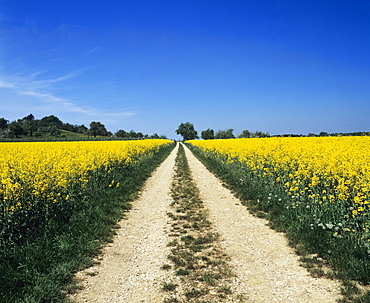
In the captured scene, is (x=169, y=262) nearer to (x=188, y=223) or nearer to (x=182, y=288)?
(x=182, y=288)

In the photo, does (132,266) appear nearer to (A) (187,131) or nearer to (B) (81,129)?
(B) (81,129)

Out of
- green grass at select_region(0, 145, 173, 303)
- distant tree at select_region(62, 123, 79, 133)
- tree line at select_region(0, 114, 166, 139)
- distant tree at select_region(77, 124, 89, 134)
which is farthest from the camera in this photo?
distant tree at select_region(62, 123, 79, 133)

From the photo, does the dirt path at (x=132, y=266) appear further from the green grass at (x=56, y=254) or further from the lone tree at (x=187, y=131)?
the lone tree at (x=187, y=131)

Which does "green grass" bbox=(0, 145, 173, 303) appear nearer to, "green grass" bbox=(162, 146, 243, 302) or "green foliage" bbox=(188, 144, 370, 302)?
"green grass" bbox=(162, 146, 243, 302)

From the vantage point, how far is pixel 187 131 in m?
168

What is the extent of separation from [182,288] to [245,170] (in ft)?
31.7

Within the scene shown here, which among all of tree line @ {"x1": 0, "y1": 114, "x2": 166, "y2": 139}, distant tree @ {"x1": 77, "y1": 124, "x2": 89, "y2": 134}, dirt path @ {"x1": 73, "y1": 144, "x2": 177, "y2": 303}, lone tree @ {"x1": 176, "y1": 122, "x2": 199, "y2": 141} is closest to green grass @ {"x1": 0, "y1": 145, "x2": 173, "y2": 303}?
dirt path @ {"x1": 73, "y1": 144, "x2": 177, "y2": 303}

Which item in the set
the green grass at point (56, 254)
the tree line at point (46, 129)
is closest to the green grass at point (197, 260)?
the green grass at point (56, 254)

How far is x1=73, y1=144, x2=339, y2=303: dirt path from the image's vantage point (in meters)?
3.76

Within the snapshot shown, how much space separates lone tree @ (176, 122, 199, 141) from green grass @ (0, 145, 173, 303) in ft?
525

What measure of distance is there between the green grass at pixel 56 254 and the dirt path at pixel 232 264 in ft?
0.97

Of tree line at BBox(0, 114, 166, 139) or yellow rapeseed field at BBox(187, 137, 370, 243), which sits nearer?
yellow rapeseed field at BBox(187, 137, 370, 243)

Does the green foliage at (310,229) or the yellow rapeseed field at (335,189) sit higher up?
the yellow rapeseed field at (335,189)

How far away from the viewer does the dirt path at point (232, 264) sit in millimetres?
3764
